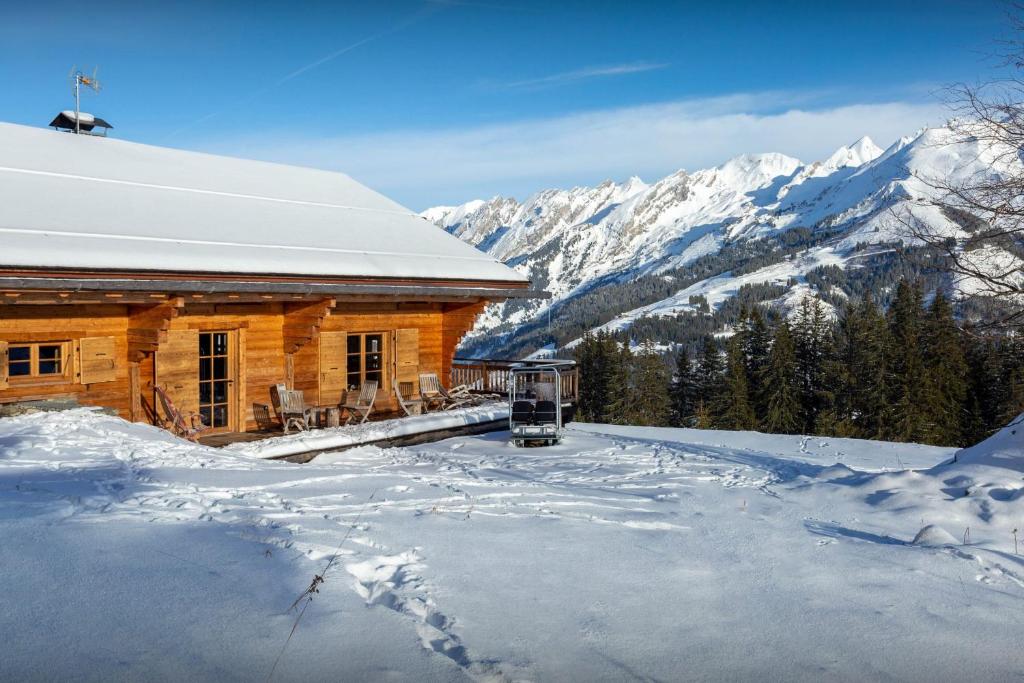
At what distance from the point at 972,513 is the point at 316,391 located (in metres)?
10.5

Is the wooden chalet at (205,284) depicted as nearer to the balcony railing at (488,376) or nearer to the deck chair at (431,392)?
the deck chair at (431,392)

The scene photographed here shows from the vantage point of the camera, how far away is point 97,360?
11258 millimetres

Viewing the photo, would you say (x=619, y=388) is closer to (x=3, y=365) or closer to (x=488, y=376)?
(x=488, y=376)

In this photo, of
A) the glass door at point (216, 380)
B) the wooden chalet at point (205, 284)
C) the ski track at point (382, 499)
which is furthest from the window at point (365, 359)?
the ski track at point (382, 499)

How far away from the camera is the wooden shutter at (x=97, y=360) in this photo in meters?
11.1

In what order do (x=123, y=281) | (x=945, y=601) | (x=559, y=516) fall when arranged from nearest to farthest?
(x=945, y=601) → (x=559, y=516) → (x=123, y=281)

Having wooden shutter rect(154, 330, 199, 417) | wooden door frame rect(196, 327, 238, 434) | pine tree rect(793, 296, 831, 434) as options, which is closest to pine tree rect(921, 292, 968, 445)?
pine tree rect(793, 296, 831, 434)

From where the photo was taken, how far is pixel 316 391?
14.2m

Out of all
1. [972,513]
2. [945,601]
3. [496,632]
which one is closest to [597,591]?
[496,632]

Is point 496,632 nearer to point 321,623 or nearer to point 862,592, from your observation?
point 321,623

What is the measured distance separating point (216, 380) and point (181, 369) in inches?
26.4

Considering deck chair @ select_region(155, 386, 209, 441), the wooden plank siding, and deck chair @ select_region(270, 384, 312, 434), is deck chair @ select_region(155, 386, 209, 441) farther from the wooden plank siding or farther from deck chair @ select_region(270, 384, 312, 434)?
deck chair @ select_region(270, 384, 312, 434)

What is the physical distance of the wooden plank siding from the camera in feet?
35.8

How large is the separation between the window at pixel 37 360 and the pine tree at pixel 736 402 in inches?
1600
